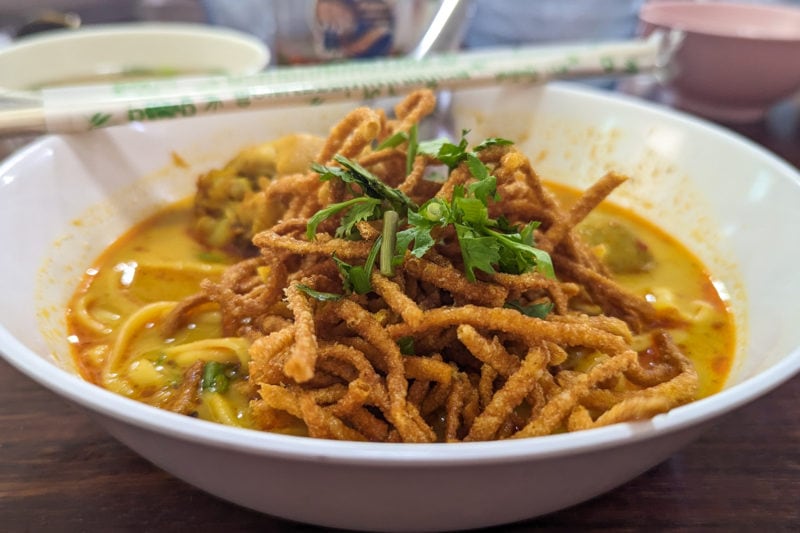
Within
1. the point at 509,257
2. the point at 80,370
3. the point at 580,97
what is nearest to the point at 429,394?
the point at 509,257

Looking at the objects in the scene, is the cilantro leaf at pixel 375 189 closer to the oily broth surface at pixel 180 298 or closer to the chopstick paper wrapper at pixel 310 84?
the oily broth surface at pixel 180 298

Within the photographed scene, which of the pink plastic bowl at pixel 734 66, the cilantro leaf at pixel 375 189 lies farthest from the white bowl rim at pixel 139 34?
the pink plastic bowl at pixel 734 66

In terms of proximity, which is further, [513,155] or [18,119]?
[18,119]

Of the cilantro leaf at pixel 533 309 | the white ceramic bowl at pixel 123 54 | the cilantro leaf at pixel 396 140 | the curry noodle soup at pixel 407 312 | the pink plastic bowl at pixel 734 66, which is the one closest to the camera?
the curry noodle soup at pixel 407 312

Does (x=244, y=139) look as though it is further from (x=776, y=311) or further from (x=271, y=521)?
(x=776, y=311)

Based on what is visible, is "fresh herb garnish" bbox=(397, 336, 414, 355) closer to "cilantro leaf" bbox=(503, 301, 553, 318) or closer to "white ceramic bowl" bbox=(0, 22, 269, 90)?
"cilantro leaf" bbox=(503, 301, 553, 318)

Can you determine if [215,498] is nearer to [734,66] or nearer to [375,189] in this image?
[375,189]
